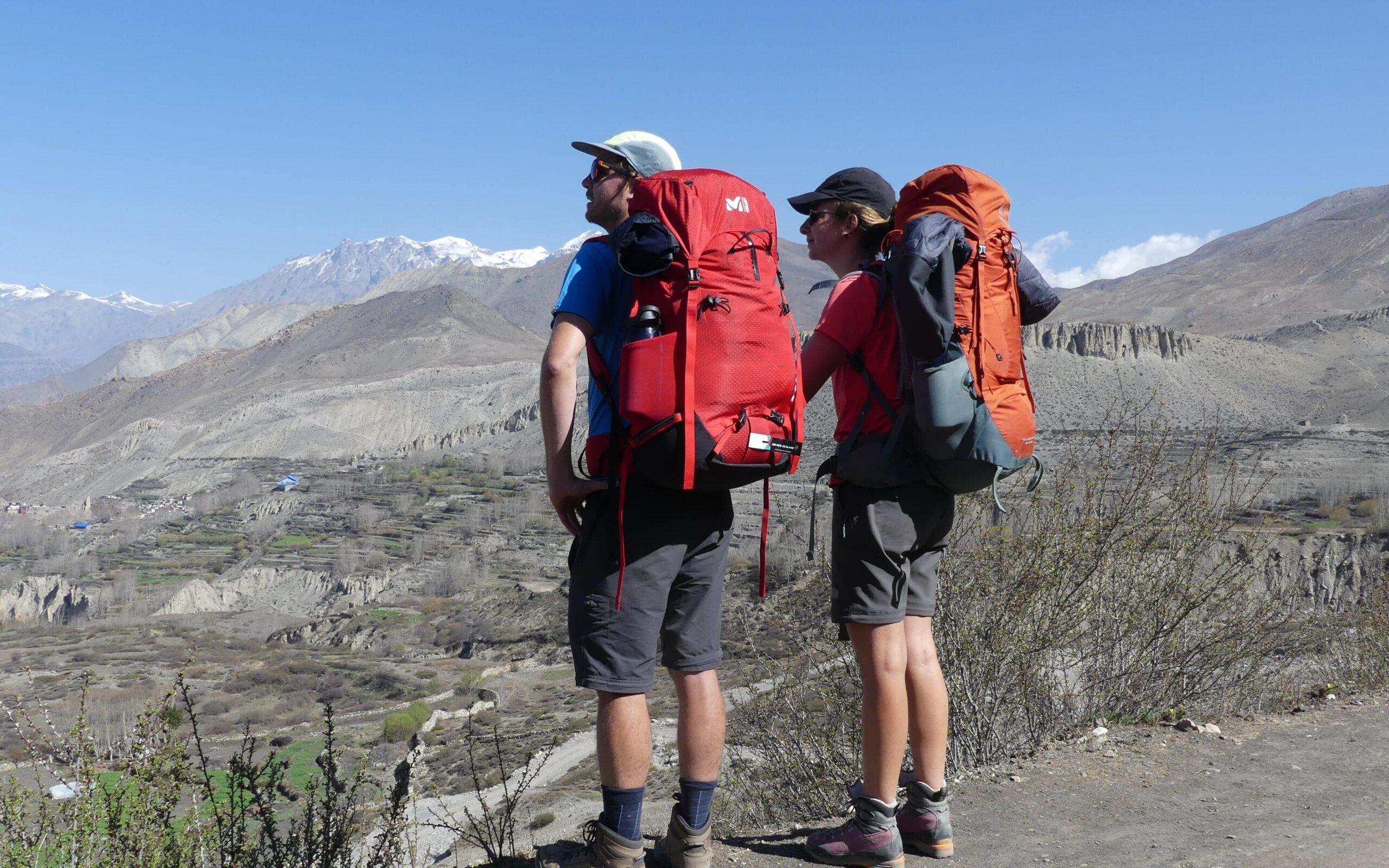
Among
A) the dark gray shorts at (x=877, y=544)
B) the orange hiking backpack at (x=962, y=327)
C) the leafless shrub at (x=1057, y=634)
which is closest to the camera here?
the orange hiking backpack at (x=962, y=327)

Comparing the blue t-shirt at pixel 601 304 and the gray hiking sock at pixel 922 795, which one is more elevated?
the blue t-shirt at pixel 601 304

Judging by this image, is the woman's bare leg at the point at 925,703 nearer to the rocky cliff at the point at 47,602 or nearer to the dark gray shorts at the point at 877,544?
the dark gray shorts at the point at 877,544

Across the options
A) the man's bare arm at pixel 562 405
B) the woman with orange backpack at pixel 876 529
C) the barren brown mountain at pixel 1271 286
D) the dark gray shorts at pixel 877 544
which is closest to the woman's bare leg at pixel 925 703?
the woman with orange backpack at pixel 876 529

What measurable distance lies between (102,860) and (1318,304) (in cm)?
13382

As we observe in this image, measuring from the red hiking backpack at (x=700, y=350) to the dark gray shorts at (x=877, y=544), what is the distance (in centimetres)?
33

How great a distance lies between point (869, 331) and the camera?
8.74ft

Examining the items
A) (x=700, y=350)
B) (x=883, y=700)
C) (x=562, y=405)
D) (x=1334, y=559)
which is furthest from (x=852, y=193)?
(x=1334, y=559)

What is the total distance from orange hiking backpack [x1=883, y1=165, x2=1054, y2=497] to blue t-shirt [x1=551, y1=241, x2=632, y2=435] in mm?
699

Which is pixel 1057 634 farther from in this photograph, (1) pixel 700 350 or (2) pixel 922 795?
(1) pixel 700 350

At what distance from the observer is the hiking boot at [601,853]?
2430 millimetres

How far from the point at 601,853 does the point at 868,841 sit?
2.47 feet

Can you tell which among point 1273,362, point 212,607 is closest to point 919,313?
point 212,607

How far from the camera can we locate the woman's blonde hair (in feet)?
9.12

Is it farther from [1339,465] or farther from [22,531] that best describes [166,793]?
[22,531]
